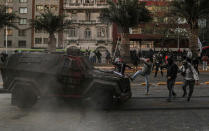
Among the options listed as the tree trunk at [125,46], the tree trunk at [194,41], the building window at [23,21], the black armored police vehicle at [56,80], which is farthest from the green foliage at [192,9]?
the building window at [23,21]

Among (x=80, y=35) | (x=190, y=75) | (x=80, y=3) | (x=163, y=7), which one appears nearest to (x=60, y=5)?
(x=80, y=3)

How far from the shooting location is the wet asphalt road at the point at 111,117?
6.94 meters

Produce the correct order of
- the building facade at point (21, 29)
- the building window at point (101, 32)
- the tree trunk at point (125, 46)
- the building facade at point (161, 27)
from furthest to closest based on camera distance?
the building facade at point (21, 29), the building window at point (101, 32), the building facade at point (161, 27), the tree trunk at point (125, 46)

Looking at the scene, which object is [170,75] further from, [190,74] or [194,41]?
[194,41]

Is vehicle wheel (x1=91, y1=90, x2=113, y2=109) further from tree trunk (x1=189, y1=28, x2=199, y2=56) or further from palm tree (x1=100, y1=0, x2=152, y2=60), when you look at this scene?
palm tree (x1=100, y1=0, x2=152, y2=60)

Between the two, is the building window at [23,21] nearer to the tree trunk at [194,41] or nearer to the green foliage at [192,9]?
the green foliage at [192,9]

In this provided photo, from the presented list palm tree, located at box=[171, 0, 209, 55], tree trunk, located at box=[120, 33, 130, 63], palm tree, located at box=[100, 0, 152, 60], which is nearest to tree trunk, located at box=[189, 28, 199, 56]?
palm tree, located at box=[171, 0, 209, 55]

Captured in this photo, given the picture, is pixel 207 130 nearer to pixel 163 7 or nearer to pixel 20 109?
pixel 20 109

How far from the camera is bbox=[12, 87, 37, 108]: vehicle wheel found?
29.3 feet

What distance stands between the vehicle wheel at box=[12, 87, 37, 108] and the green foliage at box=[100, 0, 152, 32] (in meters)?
22.9

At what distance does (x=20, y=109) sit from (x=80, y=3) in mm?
50276

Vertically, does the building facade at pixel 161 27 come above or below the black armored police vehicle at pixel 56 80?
above

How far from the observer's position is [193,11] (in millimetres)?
27469

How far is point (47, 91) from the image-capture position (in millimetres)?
8797
